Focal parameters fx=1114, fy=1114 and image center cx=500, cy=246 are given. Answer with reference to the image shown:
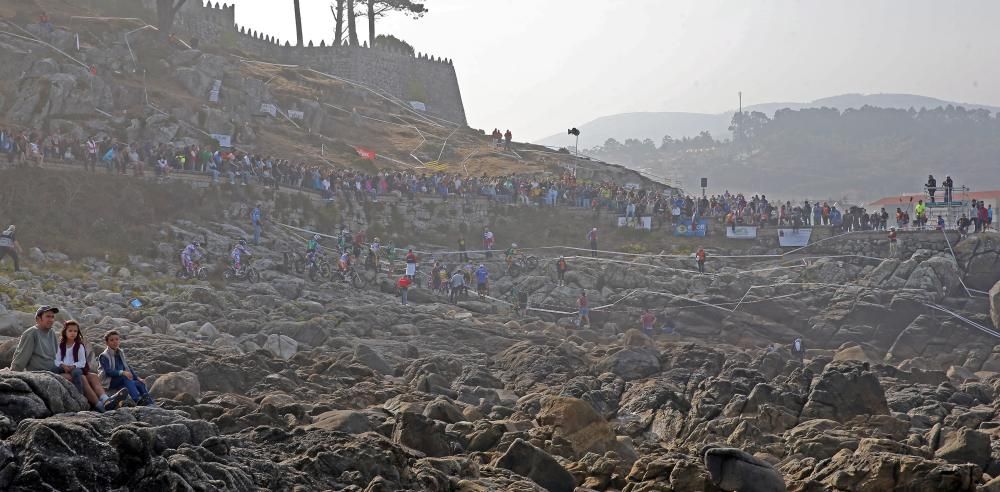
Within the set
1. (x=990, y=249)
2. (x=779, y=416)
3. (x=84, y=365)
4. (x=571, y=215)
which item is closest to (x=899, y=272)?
(x=990, y=249)

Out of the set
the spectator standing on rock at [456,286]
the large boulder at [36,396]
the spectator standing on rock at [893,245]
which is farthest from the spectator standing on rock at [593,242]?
the large boulder at [36,396]

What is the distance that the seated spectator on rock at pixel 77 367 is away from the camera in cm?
1148

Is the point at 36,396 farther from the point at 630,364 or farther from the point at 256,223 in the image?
the point at 256,223

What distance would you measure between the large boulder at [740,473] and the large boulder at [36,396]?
24.0ft

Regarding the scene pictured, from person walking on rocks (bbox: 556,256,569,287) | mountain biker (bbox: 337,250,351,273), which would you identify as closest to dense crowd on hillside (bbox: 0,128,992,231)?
mountain biker (bbox: 337,250,351,273)

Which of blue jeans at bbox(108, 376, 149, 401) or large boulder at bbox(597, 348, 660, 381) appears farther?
large boulder at bbox(597, 348, 660, 381)

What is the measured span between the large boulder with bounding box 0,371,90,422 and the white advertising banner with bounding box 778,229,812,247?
32008 mm

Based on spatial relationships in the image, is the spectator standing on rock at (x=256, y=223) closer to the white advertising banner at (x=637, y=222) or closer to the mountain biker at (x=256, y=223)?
the mountain biker at (x=256, y=223)

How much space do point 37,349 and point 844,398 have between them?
42.4 feet

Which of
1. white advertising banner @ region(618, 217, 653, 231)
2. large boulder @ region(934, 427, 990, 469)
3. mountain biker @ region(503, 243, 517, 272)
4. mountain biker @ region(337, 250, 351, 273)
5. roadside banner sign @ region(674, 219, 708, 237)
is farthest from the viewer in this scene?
white advertising banner @ region(618, 217, 653, 231)

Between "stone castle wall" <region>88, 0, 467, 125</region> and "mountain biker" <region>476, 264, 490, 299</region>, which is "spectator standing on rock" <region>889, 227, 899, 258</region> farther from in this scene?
"stone castle wall" <region>88, 0, 467, 125</region>

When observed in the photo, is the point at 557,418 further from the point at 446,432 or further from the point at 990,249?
the point at 990,249

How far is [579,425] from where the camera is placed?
16547 millimetres

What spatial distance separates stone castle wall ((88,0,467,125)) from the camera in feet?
182
